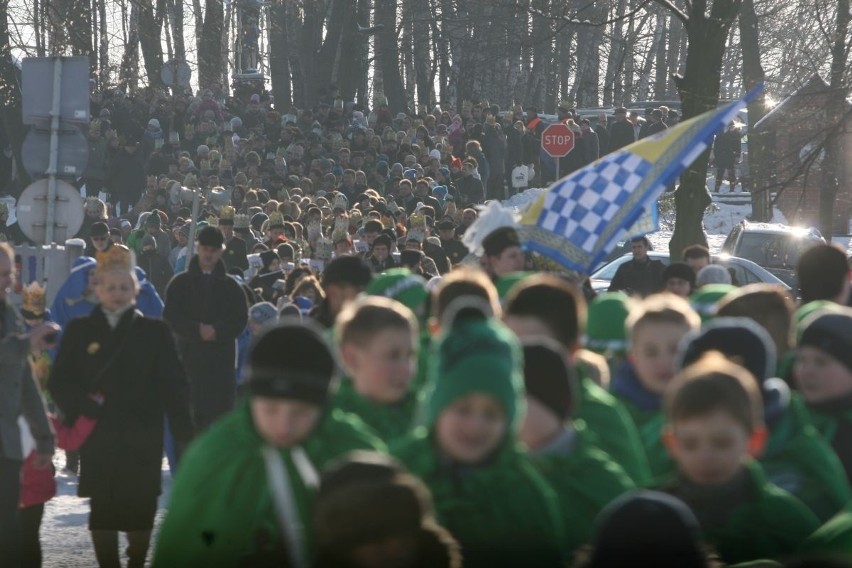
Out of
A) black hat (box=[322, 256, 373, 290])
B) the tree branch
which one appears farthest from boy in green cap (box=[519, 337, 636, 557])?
the tree branch

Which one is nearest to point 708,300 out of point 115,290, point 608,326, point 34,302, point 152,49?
point 608,326

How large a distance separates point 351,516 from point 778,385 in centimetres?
231

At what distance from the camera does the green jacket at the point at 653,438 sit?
5910 mm

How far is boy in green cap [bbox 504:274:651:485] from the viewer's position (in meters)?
5.57

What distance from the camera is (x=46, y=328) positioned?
849cm

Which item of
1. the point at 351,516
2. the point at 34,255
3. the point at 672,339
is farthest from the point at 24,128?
the point at 351,516

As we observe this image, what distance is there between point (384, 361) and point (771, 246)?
1984 centimetres

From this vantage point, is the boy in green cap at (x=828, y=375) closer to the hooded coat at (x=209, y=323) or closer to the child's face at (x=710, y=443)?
the child's face at (x=710, y=443)

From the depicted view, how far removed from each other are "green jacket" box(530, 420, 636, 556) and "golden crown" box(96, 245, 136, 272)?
12.8ft

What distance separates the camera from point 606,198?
10.8 m

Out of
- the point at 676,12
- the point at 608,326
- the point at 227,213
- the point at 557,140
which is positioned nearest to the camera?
the point at 608,326

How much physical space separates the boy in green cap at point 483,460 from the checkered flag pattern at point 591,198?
5823 mm

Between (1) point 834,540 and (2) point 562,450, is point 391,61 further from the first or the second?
(1) point 834,540

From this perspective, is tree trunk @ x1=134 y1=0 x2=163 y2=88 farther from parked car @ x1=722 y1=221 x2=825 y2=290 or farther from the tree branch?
the tree branch
